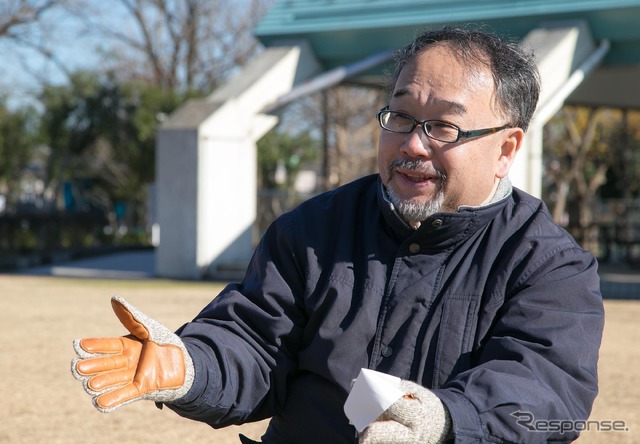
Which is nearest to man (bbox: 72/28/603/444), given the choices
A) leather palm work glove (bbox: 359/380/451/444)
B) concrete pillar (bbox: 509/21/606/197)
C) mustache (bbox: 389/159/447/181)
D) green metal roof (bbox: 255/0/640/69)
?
mustache (bbox: 389/159/447/181)

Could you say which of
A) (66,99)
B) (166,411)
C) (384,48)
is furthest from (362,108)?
(166,411)

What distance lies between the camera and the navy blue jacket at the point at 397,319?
2.43 metres

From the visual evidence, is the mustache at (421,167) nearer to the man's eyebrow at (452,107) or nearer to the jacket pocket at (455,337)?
the man's eyebrow at (452,107)

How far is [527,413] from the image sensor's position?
7.48 feet

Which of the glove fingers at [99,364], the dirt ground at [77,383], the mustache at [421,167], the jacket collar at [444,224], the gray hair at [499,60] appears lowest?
the dirt ground at [77,383]

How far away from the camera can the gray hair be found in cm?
269

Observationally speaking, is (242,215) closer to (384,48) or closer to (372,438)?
(384,48)

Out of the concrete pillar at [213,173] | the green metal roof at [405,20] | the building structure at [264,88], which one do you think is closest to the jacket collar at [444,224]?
the green metal roof at [405,20]

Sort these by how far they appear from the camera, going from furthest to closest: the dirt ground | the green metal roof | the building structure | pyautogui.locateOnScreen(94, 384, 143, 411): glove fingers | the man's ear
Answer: the building structure → the green metal roof → the dirt ground → the man's ear → pyautogui.locateOnScreen(94, 384, 143, 411): glove fingers

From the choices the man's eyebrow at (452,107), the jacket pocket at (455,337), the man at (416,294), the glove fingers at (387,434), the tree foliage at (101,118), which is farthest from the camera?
the tree foliage at (101,118)

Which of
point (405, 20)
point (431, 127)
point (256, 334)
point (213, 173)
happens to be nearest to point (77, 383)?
point (256, 334)

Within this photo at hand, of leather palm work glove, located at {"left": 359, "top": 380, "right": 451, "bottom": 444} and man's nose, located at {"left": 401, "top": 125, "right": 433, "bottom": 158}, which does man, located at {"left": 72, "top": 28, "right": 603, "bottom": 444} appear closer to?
man's nose, located at {"left": 401, "top": 125, "right": 433, "bottom": 158}

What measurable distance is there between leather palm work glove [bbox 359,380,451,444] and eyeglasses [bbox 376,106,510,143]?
2.49 feet

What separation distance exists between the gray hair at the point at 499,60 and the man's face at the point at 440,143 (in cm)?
3
